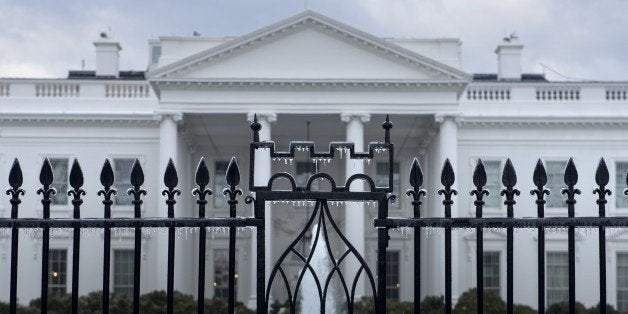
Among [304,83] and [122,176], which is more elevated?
[304,83]

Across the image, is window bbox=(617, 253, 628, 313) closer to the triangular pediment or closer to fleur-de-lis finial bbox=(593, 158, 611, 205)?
the triangular pediment

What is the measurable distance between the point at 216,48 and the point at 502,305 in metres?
12.6

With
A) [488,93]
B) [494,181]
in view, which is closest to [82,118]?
[488,93]

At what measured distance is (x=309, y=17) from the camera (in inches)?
1380

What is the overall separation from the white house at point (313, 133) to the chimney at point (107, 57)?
11.0ft

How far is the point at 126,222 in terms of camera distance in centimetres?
534

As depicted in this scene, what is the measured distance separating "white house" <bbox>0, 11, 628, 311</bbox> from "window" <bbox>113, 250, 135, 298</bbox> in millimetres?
53

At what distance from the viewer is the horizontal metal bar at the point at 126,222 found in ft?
17.4

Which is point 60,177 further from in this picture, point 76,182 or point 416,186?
point 416,186

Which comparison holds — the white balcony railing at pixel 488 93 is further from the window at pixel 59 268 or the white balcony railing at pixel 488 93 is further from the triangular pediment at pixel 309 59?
the window at pixel 59 268

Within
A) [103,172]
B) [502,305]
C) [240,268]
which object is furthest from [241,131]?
[103,172]

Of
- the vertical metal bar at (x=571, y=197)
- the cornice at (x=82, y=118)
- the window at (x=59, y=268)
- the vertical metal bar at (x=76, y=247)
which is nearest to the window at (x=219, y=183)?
the cornice at (x=82, y=118)

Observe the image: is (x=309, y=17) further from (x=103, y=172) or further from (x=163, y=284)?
(x=103, y=172)

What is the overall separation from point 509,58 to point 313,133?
35.8 ft
